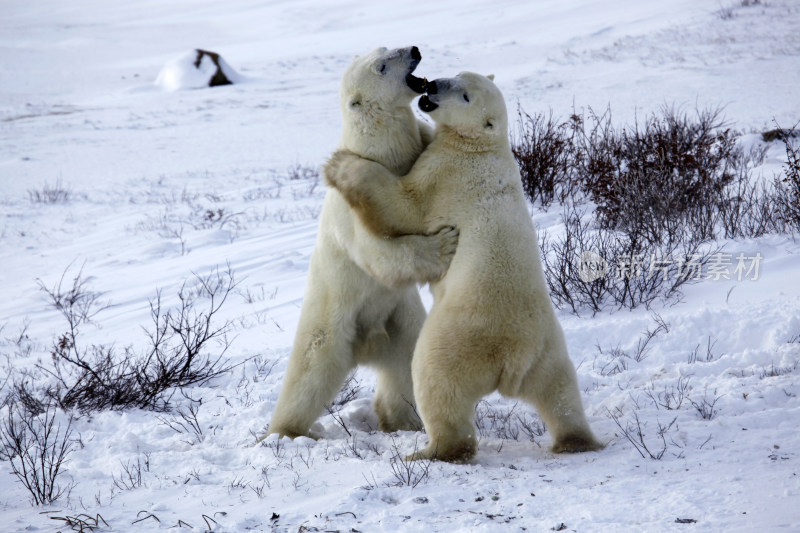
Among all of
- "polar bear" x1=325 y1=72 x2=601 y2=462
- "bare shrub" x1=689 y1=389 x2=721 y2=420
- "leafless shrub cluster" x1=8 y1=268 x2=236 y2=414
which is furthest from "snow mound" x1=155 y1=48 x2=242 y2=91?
"bare shrub" x1=689 y1=389 x2=721 y2=420

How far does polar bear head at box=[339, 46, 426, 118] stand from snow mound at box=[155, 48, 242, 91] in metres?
21.0

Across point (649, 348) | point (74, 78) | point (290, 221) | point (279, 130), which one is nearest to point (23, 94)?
point (74, 78)

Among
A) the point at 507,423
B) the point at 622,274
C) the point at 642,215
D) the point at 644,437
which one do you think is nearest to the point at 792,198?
the point at 642,215

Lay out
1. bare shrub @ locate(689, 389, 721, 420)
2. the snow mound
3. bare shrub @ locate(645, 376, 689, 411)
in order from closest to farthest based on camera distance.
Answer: bare shrub @ locate(689, 389, 721, 420)
bare shrub @ locate(645, 376, 689, 411)
the snow mound

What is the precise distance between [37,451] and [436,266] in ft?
6.63

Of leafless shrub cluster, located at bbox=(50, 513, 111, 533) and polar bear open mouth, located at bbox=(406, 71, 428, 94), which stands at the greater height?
polar bear open mouth, located at bbox=(406, 71, 428, 94)

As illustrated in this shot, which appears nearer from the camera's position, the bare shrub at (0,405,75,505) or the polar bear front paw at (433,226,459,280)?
the bare shrub at (0,405,75,505)

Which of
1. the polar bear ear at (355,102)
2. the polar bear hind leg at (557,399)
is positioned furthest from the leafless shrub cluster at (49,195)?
the polar bear hind leg at (557,399)

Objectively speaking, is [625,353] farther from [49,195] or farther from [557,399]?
[49,195]

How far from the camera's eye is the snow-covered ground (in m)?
2.46

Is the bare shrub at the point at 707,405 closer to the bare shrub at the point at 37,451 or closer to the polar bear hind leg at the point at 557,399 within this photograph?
the polar bear hind leg at the point at 557,399

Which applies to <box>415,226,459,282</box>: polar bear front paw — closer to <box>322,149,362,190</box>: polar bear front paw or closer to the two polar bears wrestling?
the two polar bears wrestling

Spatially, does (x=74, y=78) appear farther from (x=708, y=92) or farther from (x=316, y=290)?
(x=316, y=290)

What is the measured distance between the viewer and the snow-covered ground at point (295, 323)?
8.08 feet
